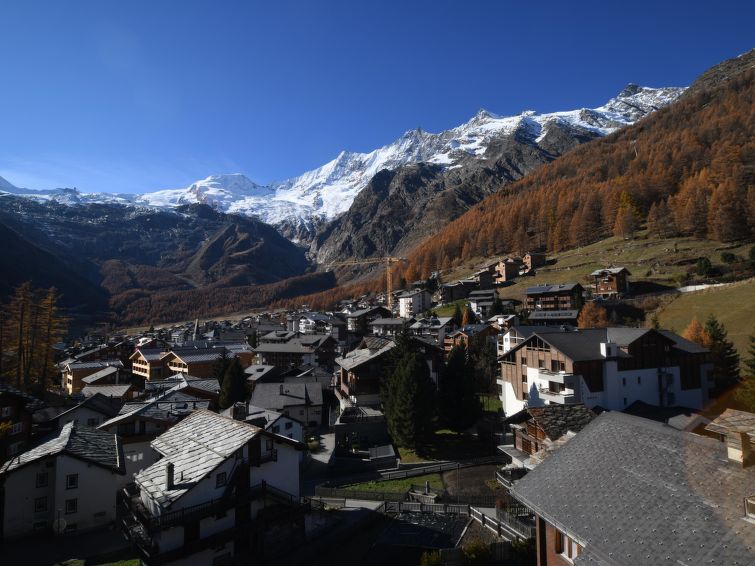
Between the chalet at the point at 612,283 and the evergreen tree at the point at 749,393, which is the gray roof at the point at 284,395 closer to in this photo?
the evergreen tree at the point at 749,393

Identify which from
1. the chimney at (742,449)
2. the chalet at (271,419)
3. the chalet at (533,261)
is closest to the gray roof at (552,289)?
the chalet at (533,261)

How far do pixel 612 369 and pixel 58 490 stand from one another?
43.6 m

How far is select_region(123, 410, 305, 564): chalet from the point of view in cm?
2045

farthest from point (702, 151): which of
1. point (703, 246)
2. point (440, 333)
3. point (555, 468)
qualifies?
point (555, 468)

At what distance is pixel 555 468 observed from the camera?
1480cm

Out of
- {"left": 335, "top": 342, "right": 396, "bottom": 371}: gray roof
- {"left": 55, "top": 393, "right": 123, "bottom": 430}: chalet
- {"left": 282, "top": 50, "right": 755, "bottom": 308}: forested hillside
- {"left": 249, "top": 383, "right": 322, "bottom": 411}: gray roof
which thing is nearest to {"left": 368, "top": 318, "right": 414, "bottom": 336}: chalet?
{"left": 335, "top": 342, "right": 396, "bottom": 371}: gray roof

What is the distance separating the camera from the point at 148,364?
268 ft

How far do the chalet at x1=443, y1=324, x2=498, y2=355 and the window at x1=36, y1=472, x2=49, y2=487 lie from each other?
185ft

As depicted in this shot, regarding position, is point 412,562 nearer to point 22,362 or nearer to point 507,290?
point 22,362

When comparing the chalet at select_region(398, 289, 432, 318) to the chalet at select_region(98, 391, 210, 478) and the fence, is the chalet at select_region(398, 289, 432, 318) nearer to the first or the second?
the chalet at select_region(98, 391, 210, 478)

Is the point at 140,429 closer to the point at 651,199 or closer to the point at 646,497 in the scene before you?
the point at 646,497

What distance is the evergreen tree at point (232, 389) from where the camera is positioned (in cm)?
5278

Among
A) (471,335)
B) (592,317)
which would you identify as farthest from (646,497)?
(592,317)

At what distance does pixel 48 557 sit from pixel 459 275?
13185 centimetres
